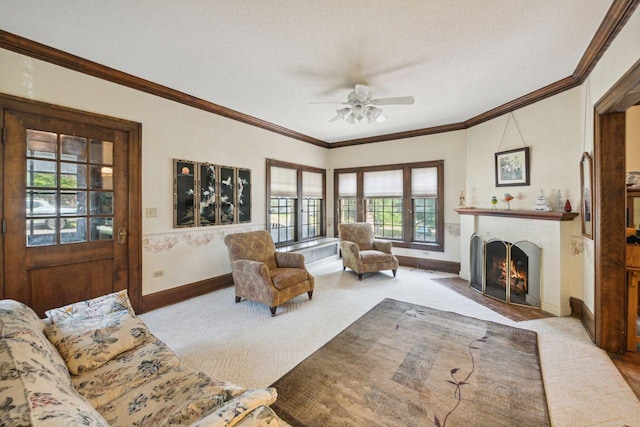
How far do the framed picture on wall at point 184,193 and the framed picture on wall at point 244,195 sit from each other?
0.79m

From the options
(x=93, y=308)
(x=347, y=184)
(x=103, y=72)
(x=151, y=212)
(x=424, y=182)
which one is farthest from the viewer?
(x=347, y=184)

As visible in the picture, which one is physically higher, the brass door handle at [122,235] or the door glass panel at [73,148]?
the door glass panel at [73,148]

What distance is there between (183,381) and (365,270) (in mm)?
3584

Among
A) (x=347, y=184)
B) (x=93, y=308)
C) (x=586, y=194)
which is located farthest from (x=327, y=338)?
(x=347, y=184)

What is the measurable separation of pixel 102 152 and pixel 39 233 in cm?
102

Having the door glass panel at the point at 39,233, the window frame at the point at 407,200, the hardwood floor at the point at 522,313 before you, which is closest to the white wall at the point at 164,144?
the door glass panel at the point at 39,233

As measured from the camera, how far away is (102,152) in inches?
120

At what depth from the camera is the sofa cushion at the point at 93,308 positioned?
176 centimetres

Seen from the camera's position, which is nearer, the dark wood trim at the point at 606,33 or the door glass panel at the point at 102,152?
the dark wood trim at the point at 606,33

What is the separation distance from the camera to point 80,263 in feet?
9.56

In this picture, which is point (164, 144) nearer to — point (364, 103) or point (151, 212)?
point (151, 212)

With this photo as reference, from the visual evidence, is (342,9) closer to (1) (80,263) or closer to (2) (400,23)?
(2) (400,23)

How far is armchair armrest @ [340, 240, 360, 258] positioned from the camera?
4680mm

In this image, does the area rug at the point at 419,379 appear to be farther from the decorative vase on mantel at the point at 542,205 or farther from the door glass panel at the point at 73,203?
the door glass panel at the point at 73,203
